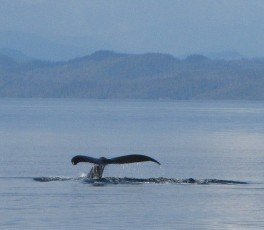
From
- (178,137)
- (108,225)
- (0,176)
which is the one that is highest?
(178,137)

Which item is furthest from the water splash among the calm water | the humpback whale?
the humpback whale

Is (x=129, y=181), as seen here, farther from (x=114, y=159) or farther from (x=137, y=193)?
(x=114, y=159)

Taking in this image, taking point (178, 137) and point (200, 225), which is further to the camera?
point (178, 137)

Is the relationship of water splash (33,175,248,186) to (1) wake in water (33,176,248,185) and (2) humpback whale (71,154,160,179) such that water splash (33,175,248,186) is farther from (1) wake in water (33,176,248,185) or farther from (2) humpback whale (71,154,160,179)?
(2) humpback whale (71,154,160,179)

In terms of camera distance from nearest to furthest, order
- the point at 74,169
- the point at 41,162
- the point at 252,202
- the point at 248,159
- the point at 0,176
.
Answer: the point at 252,202, the point at 0,176, the point at 74,169, the point at 41,162, the point at 248,159

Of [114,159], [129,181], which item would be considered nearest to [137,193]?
[114,159]

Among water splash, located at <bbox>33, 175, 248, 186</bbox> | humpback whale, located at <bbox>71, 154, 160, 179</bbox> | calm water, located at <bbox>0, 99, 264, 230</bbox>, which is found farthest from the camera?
water splash, located at <bbox>33, 175, 248, 186</bbox>

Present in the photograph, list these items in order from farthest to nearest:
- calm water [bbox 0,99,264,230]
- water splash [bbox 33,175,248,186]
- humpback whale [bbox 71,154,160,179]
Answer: water splash [bbox 33,175,248,186] → humpback whale [bbox 71,154,160,179] → calm water [bbox 0,99,264,230]

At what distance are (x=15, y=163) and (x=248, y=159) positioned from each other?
45.8 feet

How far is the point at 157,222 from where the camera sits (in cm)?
2884

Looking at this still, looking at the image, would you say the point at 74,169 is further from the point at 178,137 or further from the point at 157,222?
the point at 178,137

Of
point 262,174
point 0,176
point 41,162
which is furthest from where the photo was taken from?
point 41,162

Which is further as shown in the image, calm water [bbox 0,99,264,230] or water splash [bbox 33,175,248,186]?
water splash [bbox 33,175,248,186]

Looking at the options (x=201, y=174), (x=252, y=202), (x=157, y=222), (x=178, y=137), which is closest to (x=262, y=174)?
(x=201, y=174)
